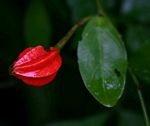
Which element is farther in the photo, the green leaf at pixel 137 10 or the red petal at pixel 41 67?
the green leaf at pixel 137 10

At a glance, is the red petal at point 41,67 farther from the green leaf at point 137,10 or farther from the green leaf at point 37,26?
the green leaf at point 137,10

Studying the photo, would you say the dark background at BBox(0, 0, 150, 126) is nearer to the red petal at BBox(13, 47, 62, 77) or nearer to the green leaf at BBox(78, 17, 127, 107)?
the green leaf at BBox(78, 17, 127, 107)

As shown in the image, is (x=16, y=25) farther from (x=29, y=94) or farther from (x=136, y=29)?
(x=136, y=29)

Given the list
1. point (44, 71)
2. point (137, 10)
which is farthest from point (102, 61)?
point (137, 10)

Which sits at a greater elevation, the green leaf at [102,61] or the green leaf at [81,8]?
the green leaf at [102,61]

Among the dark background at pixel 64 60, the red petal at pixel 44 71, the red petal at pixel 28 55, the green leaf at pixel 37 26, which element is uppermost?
the red petal at pixel 28 55

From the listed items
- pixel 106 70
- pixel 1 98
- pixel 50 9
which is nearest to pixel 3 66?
pixel 1 98

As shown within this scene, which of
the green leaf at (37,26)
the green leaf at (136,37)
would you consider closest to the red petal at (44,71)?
the green leaf at (37,26)

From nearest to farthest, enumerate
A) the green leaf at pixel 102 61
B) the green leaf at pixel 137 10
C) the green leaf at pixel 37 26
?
the green leaf at pixel 102 61 → the green leaf at pixel 37 26 → the green leaf at pixel 137 10
